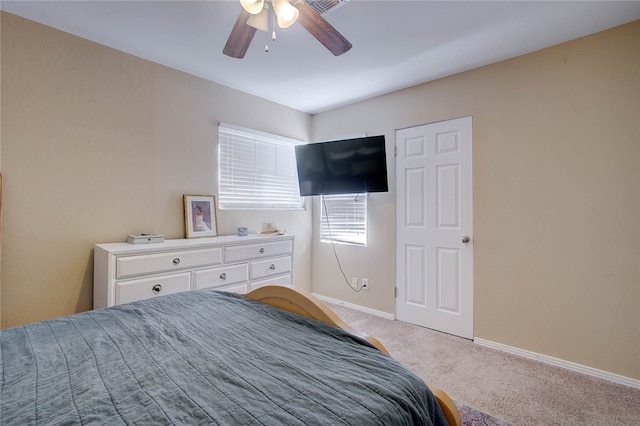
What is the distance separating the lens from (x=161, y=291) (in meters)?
2.32

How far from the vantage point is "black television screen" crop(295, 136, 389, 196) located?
10.2ft

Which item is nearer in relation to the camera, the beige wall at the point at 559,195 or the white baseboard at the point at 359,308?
the beige wall at the point at 559,195

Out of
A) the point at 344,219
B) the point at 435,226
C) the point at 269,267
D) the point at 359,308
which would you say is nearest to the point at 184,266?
the point at 269,267

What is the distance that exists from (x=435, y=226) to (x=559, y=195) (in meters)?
1.02

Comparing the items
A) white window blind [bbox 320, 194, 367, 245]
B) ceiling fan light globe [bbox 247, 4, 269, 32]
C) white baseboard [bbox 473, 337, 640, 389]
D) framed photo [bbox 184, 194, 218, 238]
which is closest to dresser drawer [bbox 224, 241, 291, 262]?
framed photo [bbox 184, 194, 218, 238]

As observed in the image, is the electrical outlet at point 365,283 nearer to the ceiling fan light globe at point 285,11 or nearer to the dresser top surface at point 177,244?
the dresser top surface at point 177,244

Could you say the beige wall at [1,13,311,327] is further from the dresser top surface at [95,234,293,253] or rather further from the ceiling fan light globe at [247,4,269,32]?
the ceiling fan light globe at [247,4,269,32]

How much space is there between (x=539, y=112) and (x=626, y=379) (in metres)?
2.03

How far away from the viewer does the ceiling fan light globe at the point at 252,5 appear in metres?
1.40

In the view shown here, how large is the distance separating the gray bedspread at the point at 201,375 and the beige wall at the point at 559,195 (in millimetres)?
2113

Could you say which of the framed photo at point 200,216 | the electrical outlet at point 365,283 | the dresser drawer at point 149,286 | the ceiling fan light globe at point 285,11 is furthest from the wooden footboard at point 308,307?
the electrical outlet at point 365,283

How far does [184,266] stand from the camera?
96.9 inches

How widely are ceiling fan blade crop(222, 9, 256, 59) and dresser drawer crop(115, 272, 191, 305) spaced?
1694 mm

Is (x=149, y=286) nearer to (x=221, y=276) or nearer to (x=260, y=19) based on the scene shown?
(x=221, y=276)
